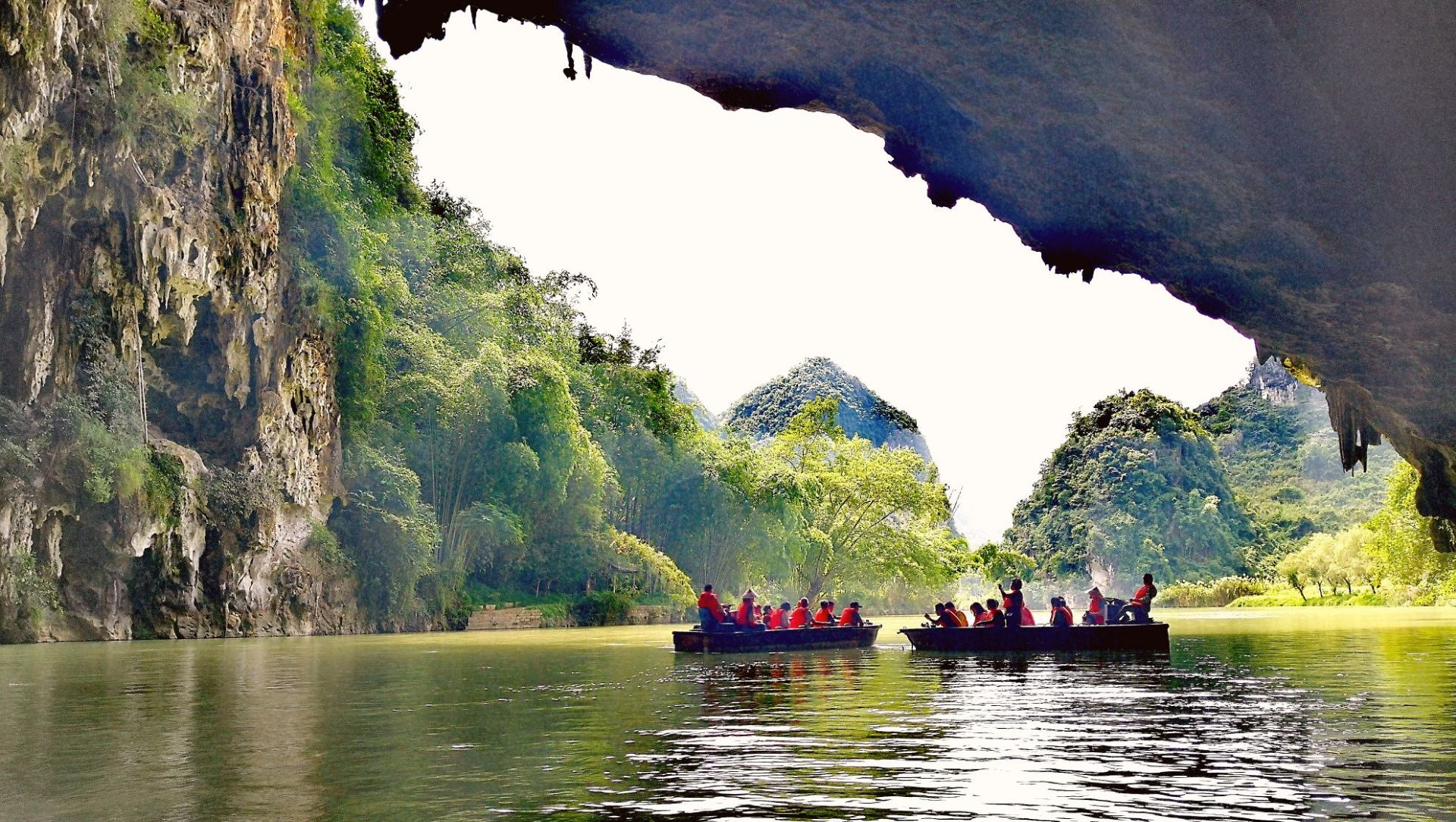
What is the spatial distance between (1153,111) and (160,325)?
29.4 meters

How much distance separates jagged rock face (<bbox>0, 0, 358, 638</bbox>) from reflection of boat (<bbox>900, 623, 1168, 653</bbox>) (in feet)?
60.0

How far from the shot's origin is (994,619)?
24156mm

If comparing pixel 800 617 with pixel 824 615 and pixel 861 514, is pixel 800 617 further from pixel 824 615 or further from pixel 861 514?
pixel 861 514

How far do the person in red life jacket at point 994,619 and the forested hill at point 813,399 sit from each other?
77.3m

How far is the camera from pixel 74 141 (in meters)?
26.9

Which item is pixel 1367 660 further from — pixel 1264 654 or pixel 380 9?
pixel 380 9

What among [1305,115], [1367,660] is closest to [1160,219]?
[1305,115]

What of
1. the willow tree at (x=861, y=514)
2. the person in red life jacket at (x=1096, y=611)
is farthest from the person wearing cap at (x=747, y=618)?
the willow tree at (x=861, y=514)

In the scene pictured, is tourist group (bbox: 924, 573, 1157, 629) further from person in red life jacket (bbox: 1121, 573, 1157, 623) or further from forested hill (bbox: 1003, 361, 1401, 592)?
forested hill (bbox: 1003, 361, 1401, 592)

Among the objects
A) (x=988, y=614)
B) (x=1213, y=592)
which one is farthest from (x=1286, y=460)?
(x=988, y=614)

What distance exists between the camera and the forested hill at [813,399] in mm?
124625

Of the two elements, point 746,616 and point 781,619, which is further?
point 781,619

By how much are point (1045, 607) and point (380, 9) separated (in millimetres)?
111639

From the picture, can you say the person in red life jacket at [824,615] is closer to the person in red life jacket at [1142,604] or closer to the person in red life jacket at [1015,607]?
the person in red life jacket at [1015,607]
